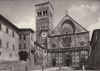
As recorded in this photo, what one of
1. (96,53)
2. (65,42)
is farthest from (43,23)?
(96,53)

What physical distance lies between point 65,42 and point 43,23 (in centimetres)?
951

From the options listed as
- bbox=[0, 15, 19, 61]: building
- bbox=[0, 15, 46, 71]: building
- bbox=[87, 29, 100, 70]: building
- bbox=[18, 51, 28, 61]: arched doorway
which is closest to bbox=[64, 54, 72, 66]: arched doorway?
bbox=[87, 29, 100, 70]: building

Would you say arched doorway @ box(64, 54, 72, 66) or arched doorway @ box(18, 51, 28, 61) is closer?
arched doorway @ box(18, 51, 28, 61)

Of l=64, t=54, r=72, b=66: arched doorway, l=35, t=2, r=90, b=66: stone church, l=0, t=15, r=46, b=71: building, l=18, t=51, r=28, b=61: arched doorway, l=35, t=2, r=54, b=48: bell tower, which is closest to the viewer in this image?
l=0, t=15, r=46, b=71: building

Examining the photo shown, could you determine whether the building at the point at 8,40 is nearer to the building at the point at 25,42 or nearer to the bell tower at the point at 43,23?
the building at the point at 25,42

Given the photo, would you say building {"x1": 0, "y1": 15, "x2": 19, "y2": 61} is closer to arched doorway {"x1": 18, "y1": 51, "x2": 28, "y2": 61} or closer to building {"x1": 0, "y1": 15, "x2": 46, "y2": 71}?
building {"x1": 0, "y1": 15, "x2": 46, "y2": 71}

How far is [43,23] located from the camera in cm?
5009

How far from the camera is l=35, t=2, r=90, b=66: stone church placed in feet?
144

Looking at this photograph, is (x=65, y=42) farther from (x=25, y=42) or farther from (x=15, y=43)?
(x=15, y=43)

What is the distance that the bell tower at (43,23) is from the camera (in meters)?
48.8

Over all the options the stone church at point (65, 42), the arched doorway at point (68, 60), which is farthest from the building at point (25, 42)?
the arched doorway at point (68, 60)

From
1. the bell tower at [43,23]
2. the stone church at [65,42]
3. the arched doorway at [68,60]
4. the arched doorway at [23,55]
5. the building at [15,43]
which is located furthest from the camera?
the bell tower at [43,23]

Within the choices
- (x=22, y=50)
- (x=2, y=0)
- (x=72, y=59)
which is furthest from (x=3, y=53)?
(x=72, y=59)

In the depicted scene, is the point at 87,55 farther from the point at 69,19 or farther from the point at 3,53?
the point at 3,53
